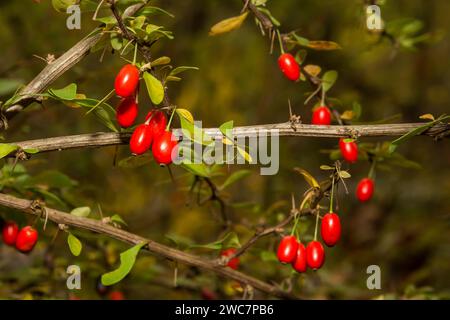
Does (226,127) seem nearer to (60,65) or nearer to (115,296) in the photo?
(60,65)

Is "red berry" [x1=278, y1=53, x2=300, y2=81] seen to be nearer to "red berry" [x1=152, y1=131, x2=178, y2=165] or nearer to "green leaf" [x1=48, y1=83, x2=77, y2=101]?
"red berry" [x1=152, y1=131, x2=178, y2=165]

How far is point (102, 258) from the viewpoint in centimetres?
202

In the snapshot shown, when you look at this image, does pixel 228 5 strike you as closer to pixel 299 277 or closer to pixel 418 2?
pixel 418 2

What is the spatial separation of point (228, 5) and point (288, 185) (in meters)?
1.19

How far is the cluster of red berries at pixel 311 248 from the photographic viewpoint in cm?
130

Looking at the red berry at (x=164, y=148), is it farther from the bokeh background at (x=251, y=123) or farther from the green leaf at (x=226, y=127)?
the bokeh background at (x=251, y=123)

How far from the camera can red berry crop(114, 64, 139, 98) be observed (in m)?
1.12

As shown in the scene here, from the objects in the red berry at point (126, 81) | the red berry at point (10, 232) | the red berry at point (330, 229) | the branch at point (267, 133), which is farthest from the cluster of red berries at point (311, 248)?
the red berry at point (10, 232)

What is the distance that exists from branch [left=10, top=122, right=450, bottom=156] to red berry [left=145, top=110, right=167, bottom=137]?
0.04 metres

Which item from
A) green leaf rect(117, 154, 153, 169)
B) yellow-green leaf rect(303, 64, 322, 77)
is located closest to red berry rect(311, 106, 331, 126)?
yellow-green leaf rect(303, 64, 322, 77)

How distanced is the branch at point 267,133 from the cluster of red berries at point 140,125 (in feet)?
0.22
